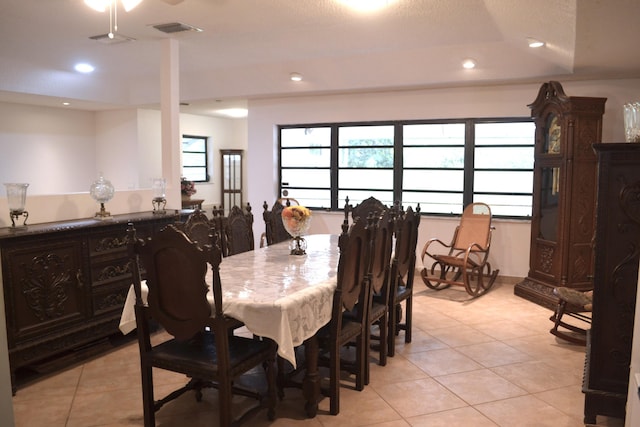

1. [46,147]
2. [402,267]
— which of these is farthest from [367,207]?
[46,147]

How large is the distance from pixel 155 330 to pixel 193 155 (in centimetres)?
593

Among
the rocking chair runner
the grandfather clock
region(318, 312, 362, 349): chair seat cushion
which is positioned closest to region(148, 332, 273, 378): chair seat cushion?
region(318, 312, 362, 349): chair seat cushion

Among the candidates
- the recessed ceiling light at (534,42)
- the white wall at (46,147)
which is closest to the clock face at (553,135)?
the recessed ceiling light at (534,42)

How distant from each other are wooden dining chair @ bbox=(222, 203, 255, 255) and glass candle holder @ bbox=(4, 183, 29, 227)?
1349 millimetres

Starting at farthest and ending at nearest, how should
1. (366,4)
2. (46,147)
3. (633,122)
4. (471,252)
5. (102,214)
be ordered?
1. (46,147)
2. (471,252)
3. (102,214)
4. (366,4)
5. (633,122)

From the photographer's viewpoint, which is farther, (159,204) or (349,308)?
(159,204)

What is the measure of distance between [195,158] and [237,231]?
612 cm

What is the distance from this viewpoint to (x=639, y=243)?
2.50m

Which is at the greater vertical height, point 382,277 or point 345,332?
point 382,277

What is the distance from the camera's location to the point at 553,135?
5.01 meters

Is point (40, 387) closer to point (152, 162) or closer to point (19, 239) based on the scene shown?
point (19, 239)

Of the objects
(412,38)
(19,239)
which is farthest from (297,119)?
(19,239)

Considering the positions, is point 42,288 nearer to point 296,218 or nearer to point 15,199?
point 15,199

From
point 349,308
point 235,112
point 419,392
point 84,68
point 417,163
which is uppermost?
point 84,68
